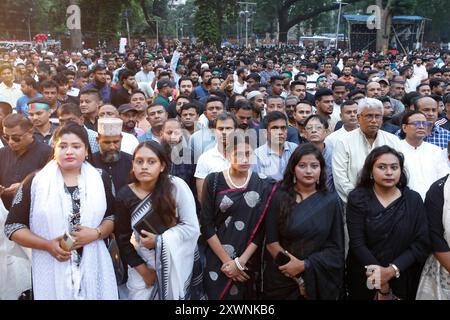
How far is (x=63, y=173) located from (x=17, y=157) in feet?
3.69

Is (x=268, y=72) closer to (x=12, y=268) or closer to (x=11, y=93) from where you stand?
(x=11, y=93)

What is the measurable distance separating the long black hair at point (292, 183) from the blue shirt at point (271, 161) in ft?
2.63

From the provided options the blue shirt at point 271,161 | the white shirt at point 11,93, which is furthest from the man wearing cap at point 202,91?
the blue shirt at point 271,161

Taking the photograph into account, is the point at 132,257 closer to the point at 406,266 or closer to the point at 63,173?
the point at 63,173

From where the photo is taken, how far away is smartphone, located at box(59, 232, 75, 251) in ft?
8.96

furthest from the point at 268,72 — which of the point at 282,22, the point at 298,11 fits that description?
the point at 298,11

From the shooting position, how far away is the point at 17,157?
3803 millimetres

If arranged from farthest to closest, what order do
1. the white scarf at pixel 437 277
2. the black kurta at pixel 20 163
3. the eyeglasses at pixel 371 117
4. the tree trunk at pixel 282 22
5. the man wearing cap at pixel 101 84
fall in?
1. the tree trunk at pixel 282 22
2. the man wearing cap at pixel 101 84
3. the eyeglasses at pixel 371 117
4. the black kurta at pixel 20 163
5. the white scarf at pixel 437 277

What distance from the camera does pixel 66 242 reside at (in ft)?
8.98

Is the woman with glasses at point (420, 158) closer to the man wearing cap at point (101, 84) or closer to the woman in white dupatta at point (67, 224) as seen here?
the woman in white dupatta at point (67, 224)

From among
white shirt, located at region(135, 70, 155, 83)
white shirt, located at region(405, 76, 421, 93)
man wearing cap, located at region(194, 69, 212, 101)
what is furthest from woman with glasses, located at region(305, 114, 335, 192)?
white shirt, located at region(405, 76, 421, 93)

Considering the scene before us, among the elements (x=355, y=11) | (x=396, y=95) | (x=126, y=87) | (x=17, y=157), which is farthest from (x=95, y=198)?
(x=355, y=11)

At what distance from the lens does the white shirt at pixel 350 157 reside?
384 cm

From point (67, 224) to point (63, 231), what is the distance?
0.15 ft
